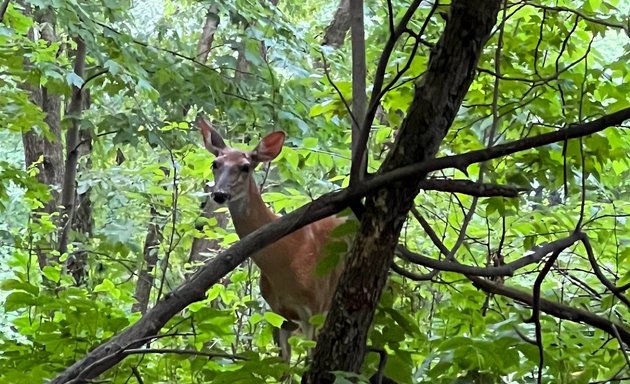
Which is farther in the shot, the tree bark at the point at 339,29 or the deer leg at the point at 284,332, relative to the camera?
the tree bark at the point at 339,29

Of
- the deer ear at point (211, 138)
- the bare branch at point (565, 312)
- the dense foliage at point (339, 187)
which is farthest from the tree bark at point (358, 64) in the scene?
the deer ear at point (211, 138)

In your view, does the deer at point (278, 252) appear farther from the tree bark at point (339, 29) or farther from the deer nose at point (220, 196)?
the tree bark at point (339, 29)

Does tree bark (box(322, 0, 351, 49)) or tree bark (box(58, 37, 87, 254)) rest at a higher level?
tree bark (box(322, 0, 351, 49))

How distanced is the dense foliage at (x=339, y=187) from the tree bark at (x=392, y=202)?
0.09 m

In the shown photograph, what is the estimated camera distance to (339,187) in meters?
3.40

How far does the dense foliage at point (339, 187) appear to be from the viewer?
5.55 feet

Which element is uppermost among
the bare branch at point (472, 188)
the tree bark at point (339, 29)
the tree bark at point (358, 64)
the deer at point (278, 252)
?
the tree bark at point (339, 29)

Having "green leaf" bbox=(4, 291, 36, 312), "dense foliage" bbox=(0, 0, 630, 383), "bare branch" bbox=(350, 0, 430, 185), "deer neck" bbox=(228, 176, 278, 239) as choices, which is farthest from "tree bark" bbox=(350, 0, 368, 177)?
"deer neck" bbox=(228, 176, 278, 239)

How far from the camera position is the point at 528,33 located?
2568 mm

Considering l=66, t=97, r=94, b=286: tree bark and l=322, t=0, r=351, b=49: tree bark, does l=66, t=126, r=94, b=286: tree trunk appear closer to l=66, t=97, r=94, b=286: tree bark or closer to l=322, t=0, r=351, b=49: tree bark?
l=66, t=97, r=94, b=286: tree bark

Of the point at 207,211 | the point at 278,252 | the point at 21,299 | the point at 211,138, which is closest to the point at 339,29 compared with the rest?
the point at 207,211

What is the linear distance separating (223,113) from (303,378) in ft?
10.8

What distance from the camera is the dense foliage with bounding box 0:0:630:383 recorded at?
1.69 meters

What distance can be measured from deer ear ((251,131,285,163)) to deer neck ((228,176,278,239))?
99 mm
